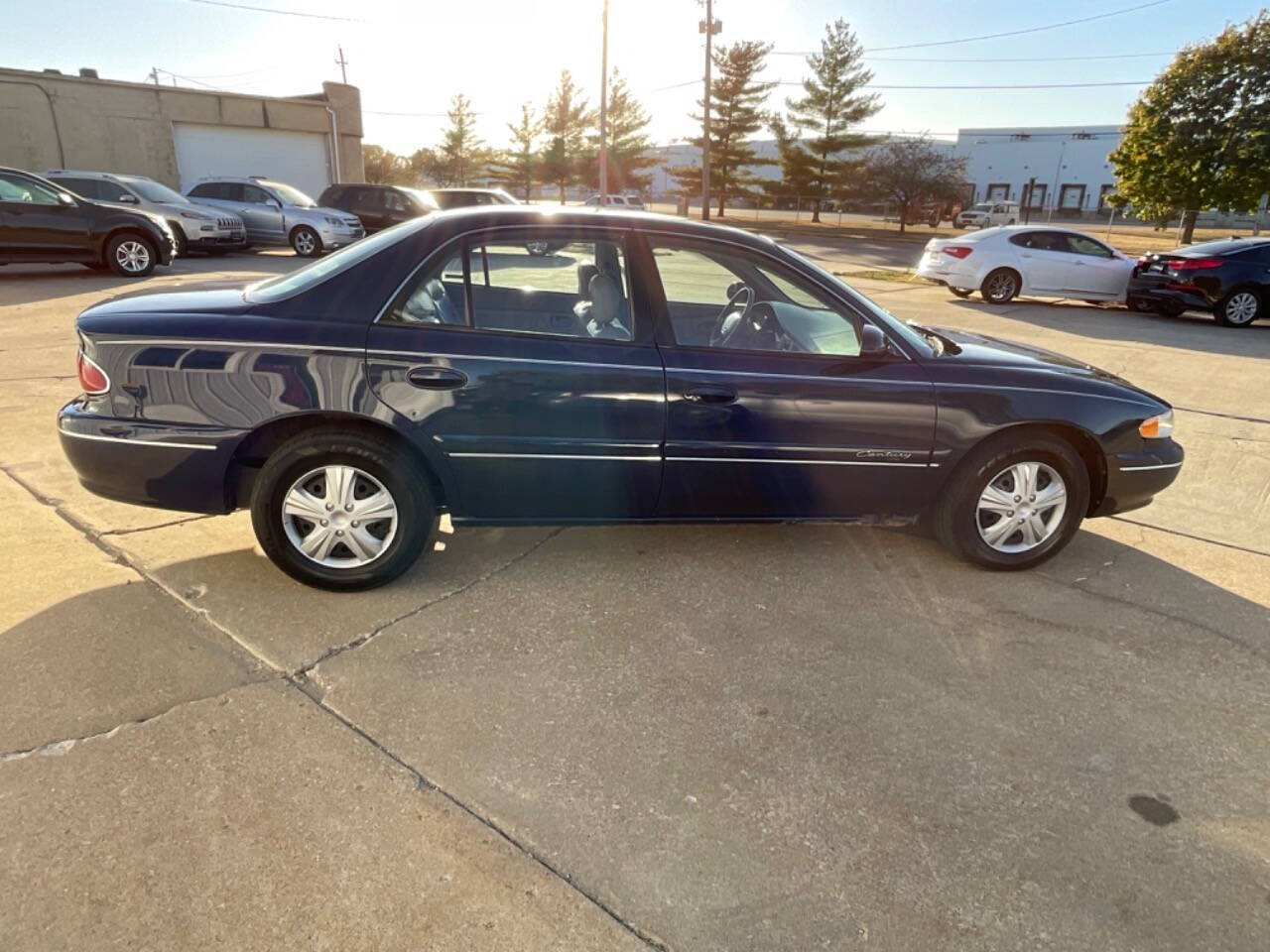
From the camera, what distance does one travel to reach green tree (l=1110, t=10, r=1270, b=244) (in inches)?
928

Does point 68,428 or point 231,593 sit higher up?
point 68,428

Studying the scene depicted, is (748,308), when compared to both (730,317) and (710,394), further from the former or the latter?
(710,394)

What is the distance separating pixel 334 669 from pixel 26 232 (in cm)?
1235

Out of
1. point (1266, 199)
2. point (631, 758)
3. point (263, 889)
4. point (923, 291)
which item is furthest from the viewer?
point (1266, 199)

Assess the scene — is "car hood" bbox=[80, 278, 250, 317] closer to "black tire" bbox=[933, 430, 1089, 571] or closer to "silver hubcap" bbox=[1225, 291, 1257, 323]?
"black tire" bbox=[933, 430, 1089, 571]

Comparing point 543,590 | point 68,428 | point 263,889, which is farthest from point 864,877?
point 68,428

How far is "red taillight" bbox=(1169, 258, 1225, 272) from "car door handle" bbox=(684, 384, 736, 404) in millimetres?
12568

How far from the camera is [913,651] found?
→ 3164 mm

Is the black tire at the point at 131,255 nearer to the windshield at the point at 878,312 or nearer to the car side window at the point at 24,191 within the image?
the car side window at the point at 24,191

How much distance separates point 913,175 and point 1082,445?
42700 millimetres

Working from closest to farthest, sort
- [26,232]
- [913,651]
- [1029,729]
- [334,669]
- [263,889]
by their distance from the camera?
[263,889], [1029,729], [334,669], [913,651], [26,232]

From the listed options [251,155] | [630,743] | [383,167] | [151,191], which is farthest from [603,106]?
[630,743]

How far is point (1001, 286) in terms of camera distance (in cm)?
1384

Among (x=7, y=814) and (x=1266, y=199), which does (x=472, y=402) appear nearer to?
(x=7, y=814)
